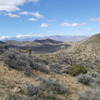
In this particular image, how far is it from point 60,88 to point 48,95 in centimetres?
Result: 132

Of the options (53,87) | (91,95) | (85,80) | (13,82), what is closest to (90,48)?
(85,80)

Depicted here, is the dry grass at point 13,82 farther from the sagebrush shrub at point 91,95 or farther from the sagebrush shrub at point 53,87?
the sagebrush shrub at point 91,95

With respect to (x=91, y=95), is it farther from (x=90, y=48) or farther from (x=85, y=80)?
(x=90, y=48)

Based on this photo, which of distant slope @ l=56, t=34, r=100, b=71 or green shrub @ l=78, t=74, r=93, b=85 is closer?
green shrub @ l=78, t=74, r=93, b=85

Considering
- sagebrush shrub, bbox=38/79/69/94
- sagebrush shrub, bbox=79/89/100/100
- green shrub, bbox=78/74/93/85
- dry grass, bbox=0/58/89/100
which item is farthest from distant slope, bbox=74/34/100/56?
sagebrush shrub, bbox=79/89/100/100

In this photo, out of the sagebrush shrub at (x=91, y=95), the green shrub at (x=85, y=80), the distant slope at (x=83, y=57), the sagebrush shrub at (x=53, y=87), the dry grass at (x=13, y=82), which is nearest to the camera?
the sagebrush shrub at (x=91, y=95)

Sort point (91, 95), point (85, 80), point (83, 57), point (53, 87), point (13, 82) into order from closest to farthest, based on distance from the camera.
Answer: point (91, 95)
point (13, 82)
point (53, 87)
point (85, 80)
point (83, 57)

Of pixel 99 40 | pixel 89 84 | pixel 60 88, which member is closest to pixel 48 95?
pixel 60 88

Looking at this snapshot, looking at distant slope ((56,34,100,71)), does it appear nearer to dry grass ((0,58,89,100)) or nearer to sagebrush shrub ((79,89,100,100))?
dry grass ((0,58,89,100))

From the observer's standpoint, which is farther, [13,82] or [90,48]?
[90,48]

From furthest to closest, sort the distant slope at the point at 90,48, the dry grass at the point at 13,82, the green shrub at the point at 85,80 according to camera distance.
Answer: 1. the distant slope at the point at 90,48
2. the green shrub at the point at 85,80
3. the dry grass at the point at 13,82

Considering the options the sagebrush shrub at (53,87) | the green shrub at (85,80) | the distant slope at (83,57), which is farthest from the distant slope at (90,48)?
the sagebrush shrub at (53,87)

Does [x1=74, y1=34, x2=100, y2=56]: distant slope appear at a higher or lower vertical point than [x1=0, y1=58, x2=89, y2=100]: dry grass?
lower

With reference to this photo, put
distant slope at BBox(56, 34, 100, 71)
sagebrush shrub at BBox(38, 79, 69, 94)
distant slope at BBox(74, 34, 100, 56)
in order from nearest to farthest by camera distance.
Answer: sagebrush shrub at BBox(38, 79, 69, 94)
distant slope at BBox(56, 34, 100, 71)
distant slope at BBox(74, 34, 100, 56)
